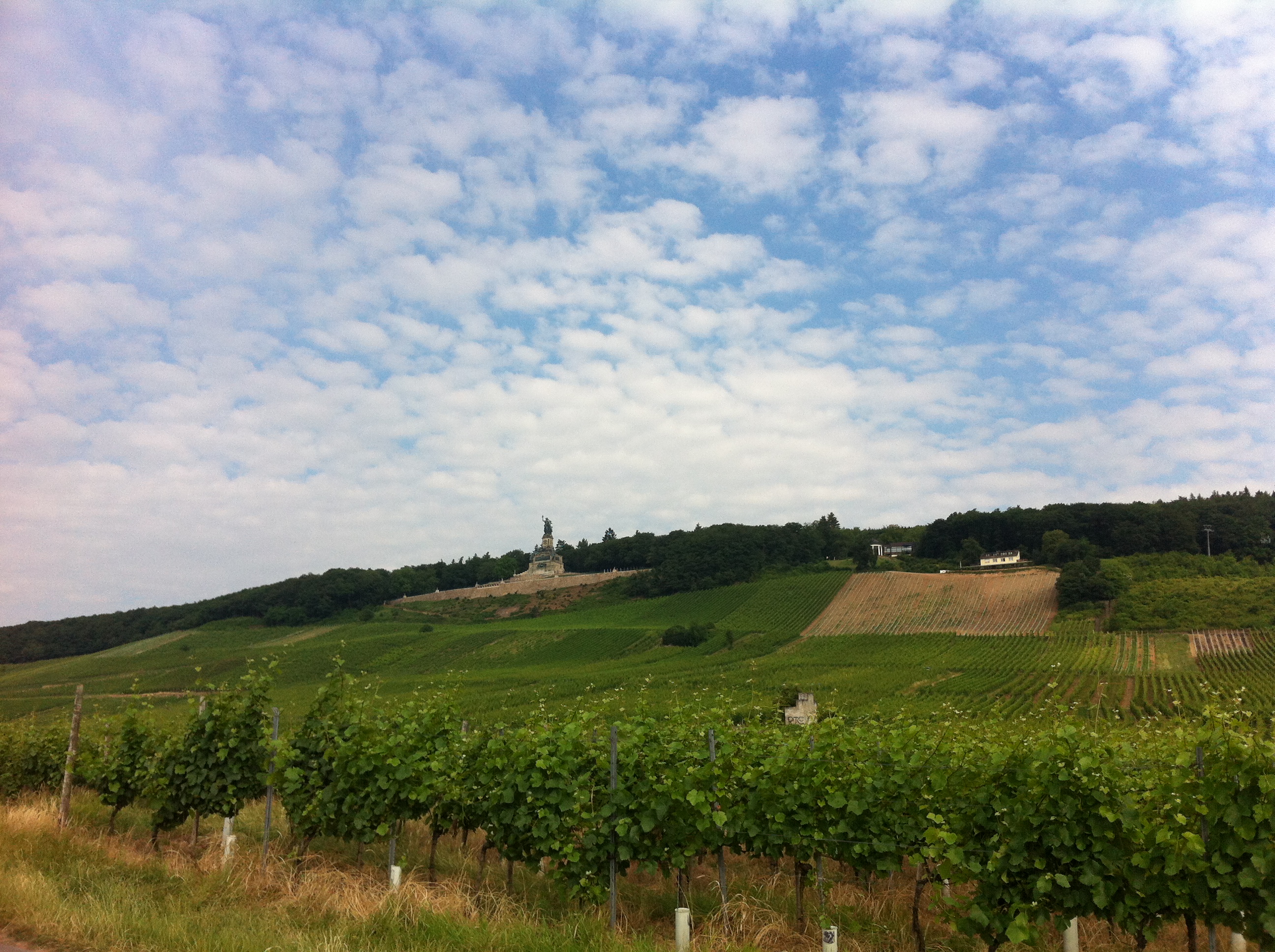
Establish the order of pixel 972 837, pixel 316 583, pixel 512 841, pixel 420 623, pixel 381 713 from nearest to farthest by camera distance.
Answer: pixel 972 837 → pixel 512 841 → pixel 381 713 → pixel 420 623 → pixel 316 583

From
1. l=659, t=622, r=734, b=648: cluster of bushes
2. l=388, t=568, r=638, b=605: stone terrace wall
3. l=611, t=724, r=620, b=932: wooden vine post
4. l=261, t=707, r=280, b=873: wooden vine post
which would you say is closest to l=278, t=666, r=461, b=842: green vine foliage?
l=261, t=707, r=280, b=873: wooden vine post

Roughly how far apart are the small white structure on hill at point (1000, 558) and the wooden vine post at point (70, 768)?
108m

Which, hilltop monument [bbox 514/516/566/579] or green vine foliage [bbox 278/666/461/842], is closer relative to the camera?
green vine foliage [bbox 278/666/461/842]

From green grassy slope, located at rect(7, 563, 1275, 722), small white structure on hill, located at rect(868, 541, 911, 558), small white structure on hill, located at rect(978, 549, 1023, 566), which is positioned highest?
small white structure on hill, located at rect(868, 541, 911, 558)

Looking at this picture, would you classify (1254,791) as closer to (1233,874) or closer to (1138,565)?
(1233,874)

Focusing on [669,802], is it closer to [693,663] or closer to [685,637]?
[693,663]

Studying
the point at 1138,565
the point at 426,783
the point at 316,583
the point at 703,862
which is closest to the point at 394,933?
the point at 426,783

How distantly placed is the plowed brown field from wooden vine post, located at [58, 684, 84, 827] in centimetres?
6854

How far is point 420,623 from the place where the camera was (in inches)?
4129

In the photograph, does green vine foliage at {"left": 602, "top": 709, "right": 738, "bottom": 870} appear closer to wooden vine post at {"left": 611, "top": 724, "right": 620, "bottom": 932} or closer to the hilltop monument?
wooden vine post at {"left": 611, "top": 724, "right": 620, "bottom": 932}

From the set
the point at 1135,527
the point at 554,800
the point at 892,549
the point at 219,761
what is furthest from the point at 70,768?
the point at 892,549

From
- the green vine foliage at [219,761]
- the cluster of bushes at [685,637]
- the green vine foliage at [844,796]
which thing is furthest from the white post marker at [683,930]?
the cluster of bushes at [685,637]

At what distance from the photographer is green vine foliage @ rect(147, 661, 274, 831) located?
9.83 m

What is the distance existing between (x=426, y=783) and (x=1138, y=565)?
97.7 metres
